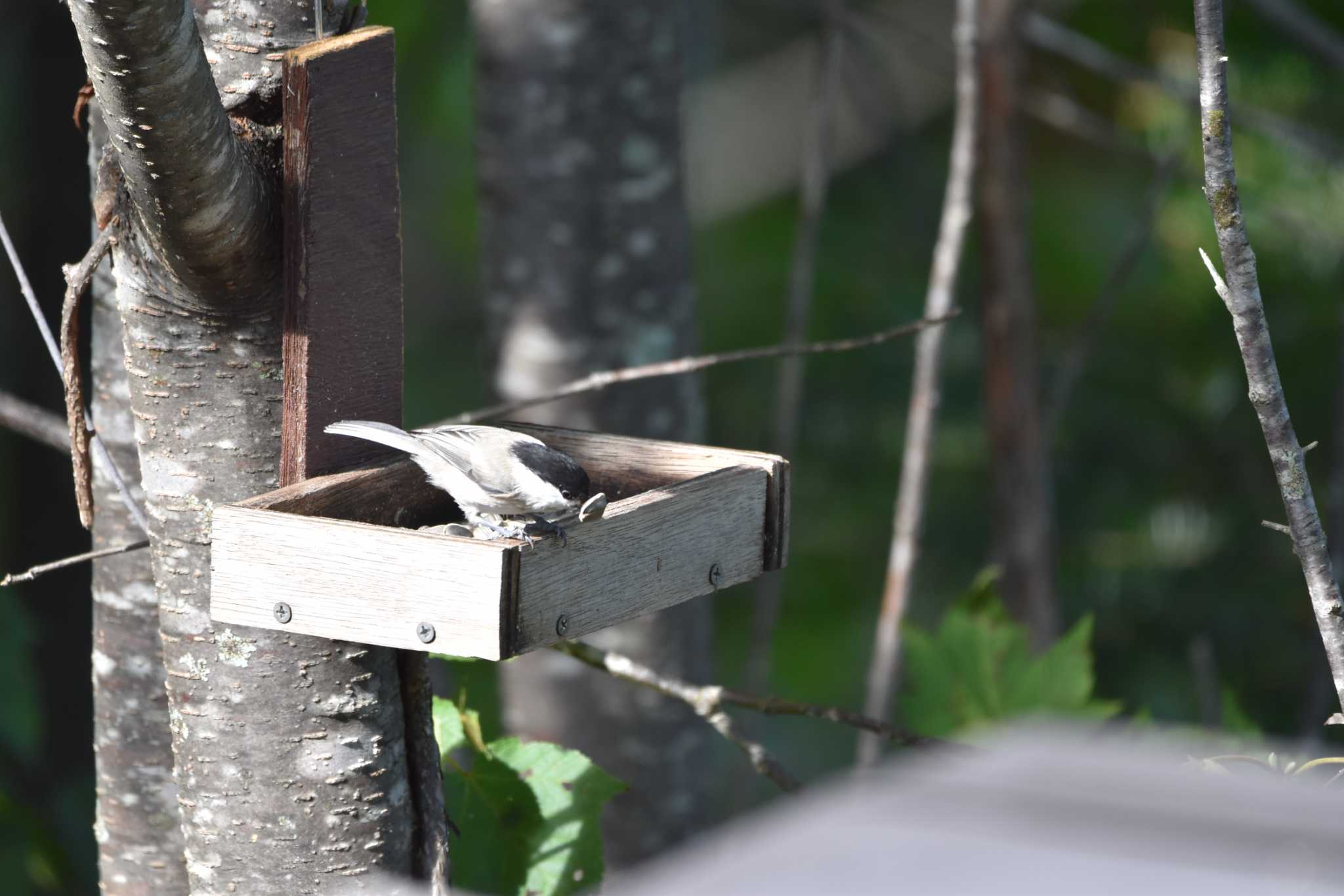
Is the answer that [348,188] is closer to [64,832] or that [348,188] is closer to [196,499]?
[196,499]

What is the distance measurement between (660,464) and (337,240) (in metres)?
0.45

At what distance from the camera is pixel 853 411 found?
403 centimetres

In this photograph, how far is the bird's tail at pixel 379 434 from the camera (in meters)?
1.34

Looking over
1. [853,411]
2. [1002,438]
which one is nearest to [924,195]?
[853,411]

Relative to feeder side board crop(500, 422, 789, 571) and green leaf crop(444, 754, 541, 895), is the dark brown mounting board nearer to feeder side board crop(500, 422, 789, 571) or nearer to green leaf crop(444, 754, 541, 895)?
feeder side board crop(500, 422, 789, 571)

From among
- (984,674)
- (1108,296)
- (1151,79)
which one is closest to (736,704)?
(984,674)

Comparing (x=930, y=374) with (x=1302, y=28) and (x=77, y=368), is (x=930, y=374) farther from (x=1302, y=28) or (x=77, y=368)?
(x=77, y=368)

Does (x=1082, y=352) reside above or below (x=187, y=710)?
above

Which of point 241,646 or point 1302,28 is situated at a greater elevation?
point 1302,28

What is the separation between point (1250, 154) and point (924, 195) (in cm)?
83

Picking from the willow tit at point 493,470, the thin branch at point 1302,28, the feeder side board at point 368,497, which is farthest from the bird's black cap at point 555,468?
the thin branch at point 1302,28

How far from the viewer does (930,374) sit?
238 cm

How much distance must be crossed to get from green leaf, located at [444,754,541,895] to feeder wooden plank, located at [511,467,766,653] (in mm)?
291

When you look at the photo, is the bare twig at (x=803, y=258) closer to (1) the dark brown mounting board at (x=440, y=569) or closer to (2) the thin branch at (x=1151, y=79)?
(2) the thin branch at (x=1151, y=79)
